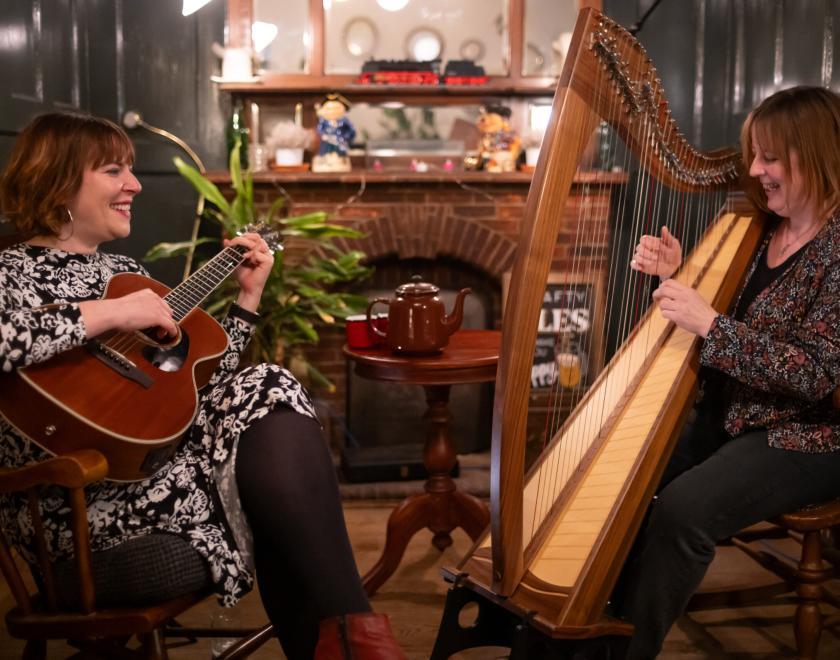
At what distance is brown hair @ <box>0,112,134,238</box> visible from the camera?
1.70 m

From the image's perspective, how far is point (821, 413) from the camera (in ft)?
5.94

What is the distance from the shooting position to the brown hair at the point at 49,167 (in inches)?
66.9

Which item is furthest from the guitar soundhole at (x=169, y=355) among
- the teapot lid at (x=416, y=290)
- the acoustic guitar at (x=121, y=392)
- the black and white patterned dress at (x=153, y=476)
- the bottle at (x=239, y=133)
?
the bottle at (x=239, y=133)

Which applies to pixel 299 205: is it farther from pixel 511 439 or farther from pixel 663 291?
pixel 511 439

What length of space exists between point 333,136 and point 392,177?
30 cm

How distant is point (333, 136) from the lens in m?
3.88

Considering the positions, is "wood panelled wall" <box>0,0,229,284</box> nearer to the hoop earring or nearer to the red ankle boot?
the hoop earring

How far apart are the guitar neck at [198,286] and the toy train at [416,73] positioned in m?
2.24

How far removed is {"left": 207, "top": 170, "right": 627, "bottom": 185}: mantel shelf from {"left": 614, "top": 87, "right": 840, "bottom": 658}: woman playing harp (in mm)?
1929

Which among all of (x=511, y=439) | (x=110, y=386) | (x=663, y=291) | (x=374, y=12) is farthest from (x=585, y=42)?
(x=374, y=12)

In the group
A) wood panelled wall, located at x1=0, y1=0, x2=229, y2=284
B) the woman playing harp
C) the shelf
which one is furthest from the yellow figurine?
the woman playing harp

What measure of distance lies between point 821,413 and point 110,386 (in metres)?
1.29

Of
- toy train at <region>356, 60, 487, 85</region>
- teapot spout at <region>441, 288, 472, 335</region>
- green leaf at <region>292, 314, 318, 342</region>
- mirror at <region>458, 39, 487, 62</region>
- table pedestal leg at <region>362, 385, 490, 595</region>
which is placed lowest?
table pedestal leg at <region>362, 385, 490, 595</region>

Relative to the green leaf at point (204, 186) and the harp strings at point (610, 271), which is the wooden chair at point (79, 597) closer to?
the harp strings at point (610, 271)
